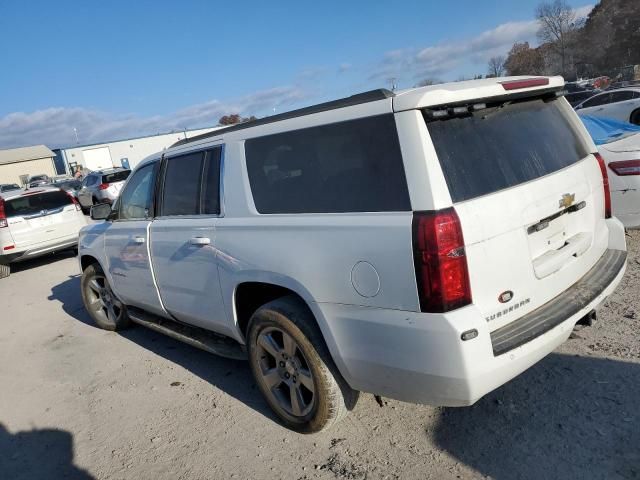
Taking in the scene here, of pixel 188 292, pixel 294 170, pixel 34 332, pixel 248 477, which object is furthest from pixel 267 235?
pixel 34 332

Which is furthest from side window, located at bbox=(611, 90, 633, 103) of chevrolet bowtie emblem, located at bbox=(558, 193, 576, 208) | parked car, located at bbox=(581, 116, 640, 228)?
chevrolet bowtie emblem, located at bbox=(558, 193, 576, 208)

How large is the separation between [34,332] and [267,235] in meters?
4.83

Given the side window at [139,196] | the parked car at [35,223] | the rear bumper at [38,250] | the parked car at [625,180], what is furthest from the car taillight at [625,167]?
the rear bumper at [38,250]

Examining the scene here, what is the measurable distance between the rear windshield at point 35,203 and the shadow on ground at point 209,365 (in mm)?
4816

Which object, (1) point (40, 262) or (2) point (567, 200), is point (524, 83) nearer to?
(2) point (567, 200)

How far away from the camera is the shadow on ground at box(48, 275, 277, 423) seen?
3889 millimetres

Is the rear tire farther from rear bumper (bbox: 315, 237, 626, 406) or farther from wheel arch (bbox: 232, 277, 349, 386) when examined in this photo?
rear bumper (bbox: 315, 237, 626, 406)

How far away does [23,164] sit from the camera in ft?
242

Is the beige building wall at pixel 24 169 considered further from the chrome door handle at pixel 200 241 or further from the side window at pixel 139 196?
the chrome door handle at pixel 200 241

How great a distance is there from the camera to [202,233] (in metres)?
3.66

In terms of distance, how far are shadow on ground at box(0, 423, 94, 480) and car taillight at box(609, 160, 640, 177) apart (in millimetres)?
5594

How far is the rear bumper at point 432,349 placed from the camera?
2.35 metres

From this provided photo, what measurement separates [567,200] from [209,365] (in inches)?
129

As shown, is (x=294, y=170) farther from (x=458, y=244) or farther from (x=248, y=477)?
(x=248, y=477)
